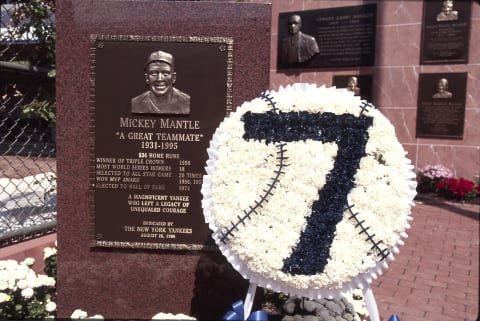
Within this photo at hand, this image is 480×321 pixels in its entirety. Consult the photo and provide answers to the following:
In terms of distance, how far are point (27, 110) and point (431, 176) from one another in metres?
7.61

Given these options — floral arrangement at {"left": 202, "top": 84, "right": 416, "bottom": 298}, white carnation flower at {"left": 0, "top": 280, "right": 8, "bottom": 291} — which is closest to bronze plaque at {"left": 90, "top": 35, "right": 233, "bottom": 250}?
floral arrangement at {"left": 202, "top": 84, "right": 416, "bottom": 298}

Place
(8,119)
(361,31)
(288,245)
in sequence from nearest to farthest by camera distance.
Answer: (288,245), (8,119), (361,31)

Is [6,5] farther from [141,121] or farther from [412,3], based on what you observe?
[412,3]

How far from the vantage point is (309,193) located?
7.97 ft

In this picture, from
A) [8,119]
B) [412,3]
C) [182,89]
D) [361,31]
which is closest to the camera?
[182,89]

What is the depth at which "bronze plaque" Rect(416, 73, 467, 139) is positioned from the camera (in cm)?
855

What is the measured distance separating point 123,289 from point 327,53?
8089mm

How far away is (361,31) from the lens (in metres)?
9.38

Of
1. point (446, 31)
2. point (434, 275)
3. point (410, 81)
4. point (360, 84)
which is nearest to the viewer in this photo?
point (434, 275)

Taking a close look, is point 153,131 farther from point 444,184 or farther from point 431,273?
point 444,184

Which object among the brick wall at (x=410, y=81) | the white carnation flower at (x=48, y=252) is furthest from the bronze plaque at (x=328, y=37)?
the white carnation flower at (x=48, y=252)

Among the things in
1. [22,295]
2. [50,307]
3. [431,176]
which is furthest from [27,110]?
[431,176]

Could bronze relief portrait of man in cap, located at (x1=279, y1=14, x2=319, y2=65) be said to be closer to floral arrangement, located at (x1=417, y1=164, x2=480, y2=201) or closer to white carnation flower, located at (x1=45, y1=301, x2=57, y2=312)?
floral arrangement, located at (x1=417, y1=164, x2=480, y2=201)

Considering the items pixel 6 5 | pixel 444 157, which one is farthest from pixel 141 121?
pixel 444 157
